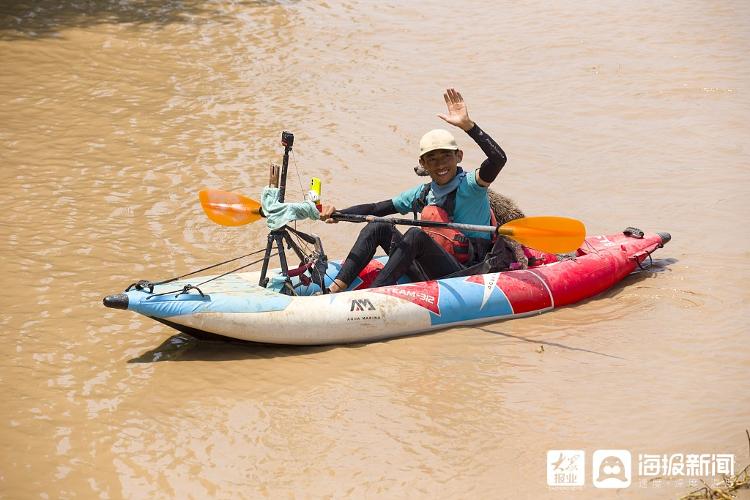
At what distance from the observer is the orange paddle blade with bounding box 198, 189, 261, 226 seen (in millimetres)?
6414

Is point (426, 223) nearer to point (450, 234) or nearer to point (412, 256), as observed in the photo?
point (412, 256)

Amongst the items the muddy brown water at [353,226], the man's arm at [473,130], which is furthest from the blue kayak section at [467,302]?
the man's arm at [473,130]

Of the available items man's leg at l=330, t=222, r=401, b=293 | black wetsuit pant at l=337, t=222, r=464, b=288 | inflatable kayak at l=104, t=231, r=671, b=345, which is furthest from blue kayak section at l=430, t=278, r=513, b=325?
man's leg at l=330, t=222, r=401, b=293

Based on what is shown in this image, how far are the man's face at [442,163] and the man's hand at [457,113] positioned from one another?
11.3 inches

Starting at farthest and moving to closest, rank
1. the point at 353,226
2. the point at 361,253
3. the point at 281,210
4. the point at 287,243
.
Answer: the point at 353,226 → the point at 361,253 → the point at 287,243 → the point at 281,210

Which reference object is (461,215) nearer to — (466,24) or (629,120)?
(629,120)

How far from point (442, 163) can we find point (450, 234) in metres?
0.55

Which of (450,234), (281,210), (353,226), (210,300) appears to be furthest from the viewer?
(353,226)

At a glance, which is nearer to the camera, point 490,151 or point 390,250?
→ point 490,151

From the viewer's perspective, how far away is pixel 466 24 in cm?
1316

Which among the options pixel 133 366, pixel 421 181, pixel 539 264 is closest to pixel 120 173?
pixel 421 181

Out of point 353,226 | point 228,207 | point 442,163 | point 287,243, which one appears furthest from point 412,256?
point 353,226

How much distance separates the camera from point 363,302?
241 inches

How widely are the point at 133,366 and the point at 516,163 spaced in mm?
4910
